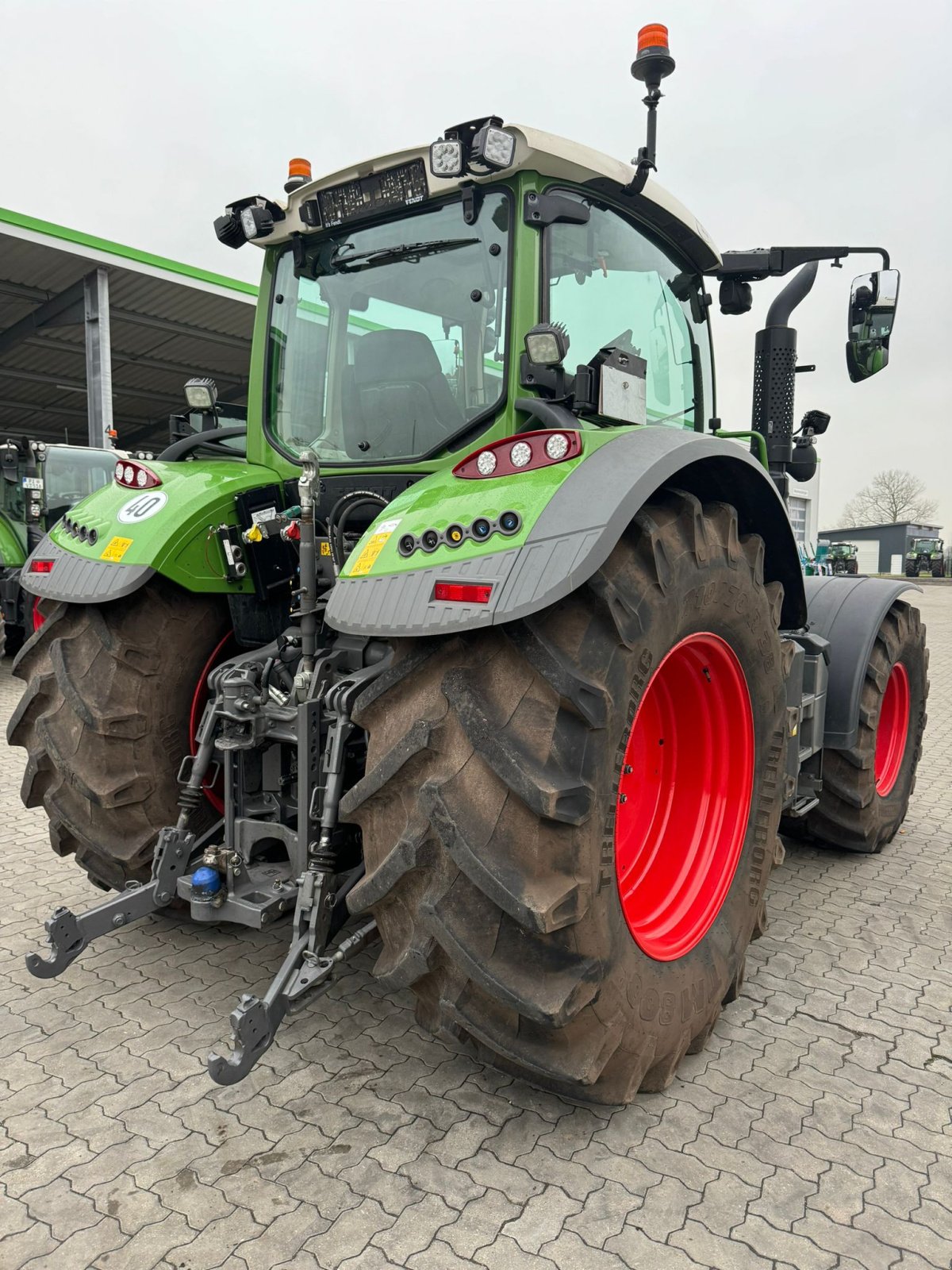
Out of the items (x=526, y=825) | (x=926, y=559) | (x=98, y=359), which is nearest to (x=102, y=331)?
(x=98, y=359)

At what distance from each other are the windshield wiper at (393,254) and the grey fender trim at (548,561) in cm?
92

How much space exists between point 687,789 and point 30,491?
9.29 meters

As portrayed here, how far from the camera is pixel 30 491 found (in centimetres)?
976

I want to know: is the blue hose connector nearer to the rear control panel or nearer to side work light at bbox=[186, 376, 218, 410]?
the rear control panel

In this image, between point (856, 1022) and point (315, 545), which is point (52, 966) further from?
point (856, 1022)

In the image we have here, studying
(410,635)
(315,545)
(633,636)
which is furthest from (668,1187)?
(315,545)

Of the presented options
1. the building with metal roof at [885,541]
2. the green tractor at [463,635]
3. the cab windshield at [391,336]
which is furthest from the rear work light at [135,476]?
the building with metal roof at [885,541]

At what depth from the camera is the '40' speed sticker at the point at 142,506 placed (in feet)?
8.99

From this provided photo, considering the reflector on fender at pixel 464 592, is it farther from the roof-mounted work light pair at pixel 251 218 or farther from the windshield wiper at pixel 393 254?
the roof-mounted work light pair at pixel 251 218

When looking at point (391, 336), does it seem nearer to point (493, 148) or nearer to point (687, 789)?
point (493, 148)

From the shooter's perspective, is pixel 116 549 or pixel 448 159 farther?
pixel 116 549

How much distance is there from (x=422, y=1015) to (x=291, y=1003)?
31cm

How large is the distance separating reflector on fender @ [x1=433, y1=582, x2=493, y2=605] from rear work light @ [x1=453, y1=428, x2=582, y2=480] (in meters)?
0.37

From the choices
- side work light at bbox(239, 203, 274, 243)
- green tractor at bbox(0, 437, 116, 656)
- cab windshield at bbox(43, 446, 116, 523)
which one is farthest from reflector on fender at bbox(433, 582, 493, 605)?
cab windshield at bbox(43, 446, 116, 523)
